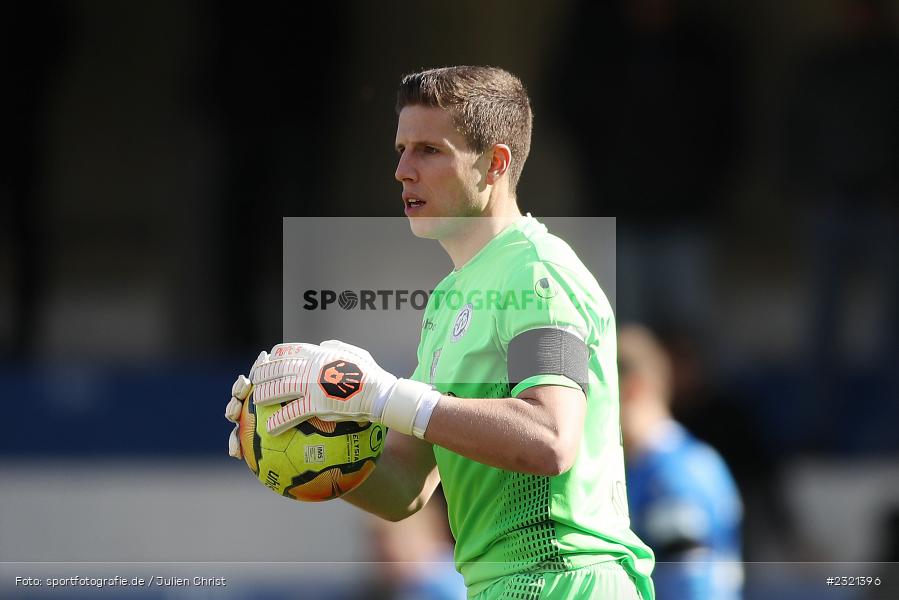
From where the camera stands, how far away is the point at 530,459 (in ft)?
6.23

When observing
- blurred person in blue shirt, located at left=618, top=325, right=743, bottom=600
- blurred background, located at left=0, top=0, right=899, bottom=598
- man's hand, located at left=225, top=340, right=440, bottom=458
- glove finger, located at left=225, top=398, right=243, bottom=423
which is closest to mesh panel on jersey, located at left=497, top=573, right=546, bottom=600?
man's hand, located at left=225, top=340, right=440, bottom=458

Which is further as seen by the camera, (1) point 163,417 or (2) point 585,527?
(1) point 163,417

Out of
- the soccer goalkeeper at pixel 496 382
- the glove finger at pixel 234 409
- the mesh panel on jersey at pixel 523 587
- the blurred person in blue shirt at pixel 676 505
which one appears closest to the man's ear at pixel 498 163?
the soccer goalkeeper at pixel 496 382

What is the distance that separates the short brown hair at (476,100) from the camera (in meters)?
2.32

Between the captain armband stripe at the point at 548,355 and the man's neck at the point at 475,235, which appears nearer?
the captain armband stripe at the point at 548,355

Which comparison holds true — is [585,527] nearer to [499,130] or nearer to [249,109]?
[499,130]

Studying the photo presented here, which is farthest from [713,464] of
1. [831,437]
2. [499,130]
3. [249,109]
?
[249,109]

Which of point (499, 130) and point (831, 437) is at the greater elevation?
point (499, 130)

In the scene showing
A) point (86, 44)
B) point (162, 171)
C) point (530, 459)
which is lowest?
point (530, 459)

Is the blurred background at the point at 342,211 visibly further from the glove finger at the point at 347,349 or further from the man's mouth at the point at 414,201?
the glove finger at the point at 347,349

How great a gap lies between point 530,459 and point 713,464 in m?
1.69

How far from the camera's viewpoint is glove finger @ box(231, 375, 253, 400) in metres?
2.18

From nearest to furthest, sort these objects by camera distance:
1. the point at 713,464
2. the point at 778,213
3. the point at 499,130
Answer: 1. the point at 499,130
2. the point at 713,464
3. the point at 778,213

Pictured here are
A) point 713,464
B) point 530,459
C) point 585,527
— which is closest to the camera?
point 530,459
